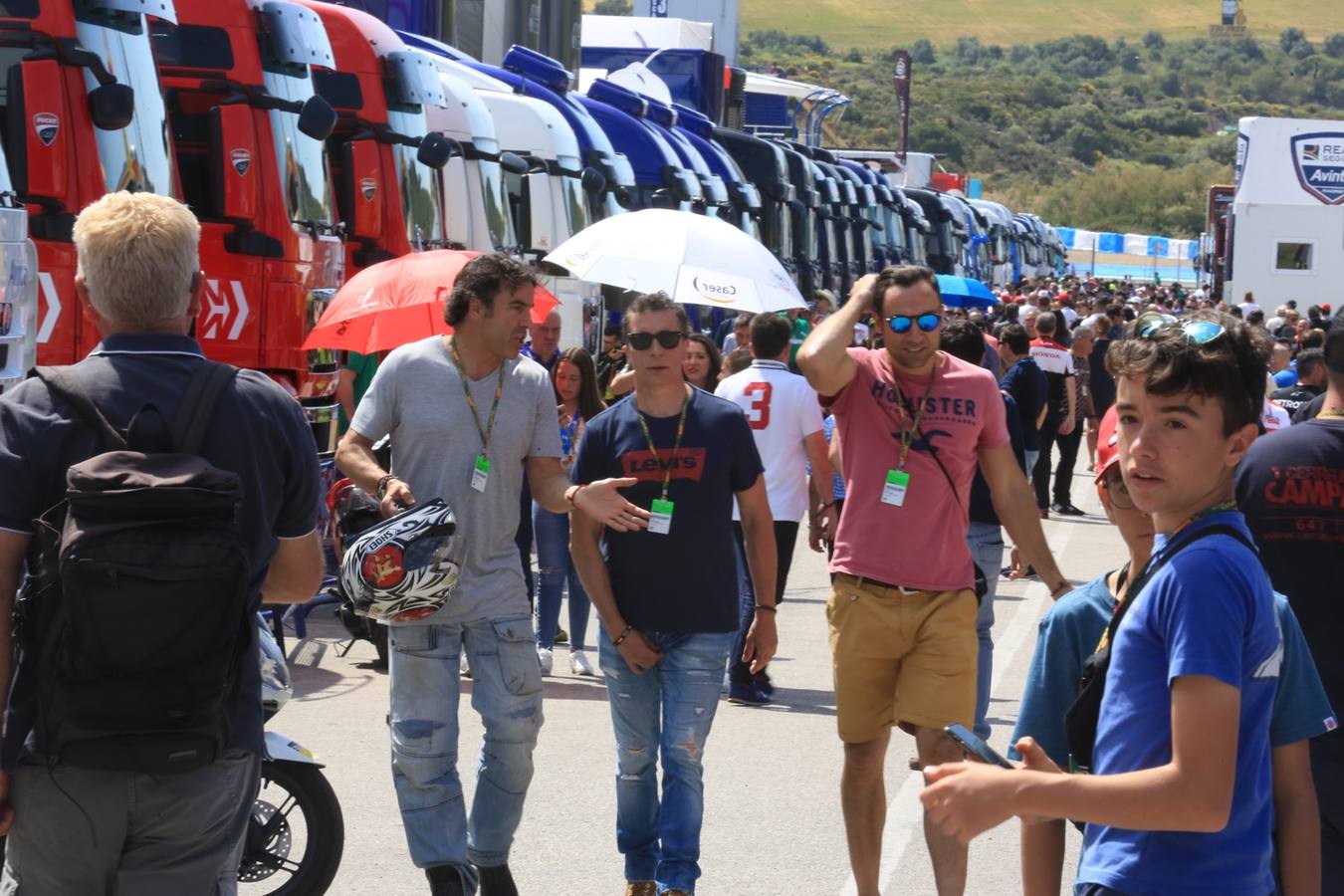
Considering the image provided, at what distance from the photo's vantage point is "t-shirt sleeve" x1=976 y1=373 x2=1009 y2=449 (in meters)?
6.08

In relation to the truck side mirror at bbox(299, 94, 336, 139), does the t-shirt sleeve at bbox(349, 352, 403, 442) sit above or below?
below

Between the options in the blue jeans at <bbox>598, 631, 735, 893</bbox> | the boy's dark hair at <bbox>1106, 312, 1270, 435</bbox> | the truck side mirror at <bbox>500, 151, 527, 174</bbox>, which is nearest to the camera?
the boy's dark hair at <bbox>1106, 312, 1270, 435</bbox>

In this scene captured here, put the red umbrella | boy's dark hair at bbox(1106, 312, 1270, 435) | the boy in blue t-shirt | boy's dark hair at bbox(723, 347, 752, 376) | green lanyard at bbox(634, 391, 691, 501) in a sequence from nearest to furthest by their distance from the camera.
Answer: the boy in blue t-shirt, boy's dark hair at bbox(1106, 312, 1270, 435), green lanyard at bbox(634, 391, 691, 501), the red umbrella, boy's dark hair at bbox(723, 347, 752, 376)

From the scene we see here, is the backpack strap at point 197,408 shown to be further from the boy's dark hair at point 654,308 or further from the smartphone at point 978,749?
the boy's dark hair at point 654,308

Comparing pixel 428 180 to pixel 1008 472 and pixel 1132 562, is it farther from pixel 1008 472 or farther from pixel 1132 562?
pixel 1132 562

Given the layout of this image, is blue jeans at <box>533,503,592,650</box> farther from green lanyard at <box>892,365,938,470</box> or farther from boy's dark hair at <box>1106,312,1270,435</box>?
boy's dark hair at <box>1106,312,1270,435</box>

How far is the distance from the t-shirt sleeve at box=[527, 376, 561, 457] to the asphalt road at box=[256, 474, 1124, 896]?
1.37 meters

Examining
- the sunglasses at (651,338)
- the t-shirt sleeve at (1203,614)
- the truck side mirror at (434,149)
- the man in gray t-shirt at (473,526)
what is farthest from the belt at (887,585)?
the truck side mirror at (434,149)

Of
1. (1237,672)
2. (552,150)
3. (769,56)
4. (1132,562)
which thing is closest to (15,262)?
(1132,562)

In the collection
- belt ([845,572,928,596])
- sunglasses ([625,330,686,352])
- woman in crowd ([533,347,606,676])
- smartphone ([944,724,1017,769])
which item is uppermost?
sunglasses ([625,330,686,352])

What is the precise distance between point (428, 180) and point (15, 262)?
628cm

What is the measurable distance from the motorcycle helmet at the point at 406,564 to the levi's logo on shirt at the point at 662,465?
69 cm

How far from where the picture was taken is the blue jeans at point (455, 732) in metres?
5.41

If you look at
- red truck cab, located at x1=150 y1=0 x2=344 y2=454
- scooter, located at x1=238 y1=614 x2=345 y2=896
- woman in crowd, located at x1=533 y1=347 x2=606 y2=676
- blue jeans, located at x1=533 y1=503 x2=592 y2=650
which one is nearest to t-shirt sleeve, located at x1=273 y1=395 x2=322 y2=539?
scooter, located at x1=238 y1=614 x2=345 y2=896
